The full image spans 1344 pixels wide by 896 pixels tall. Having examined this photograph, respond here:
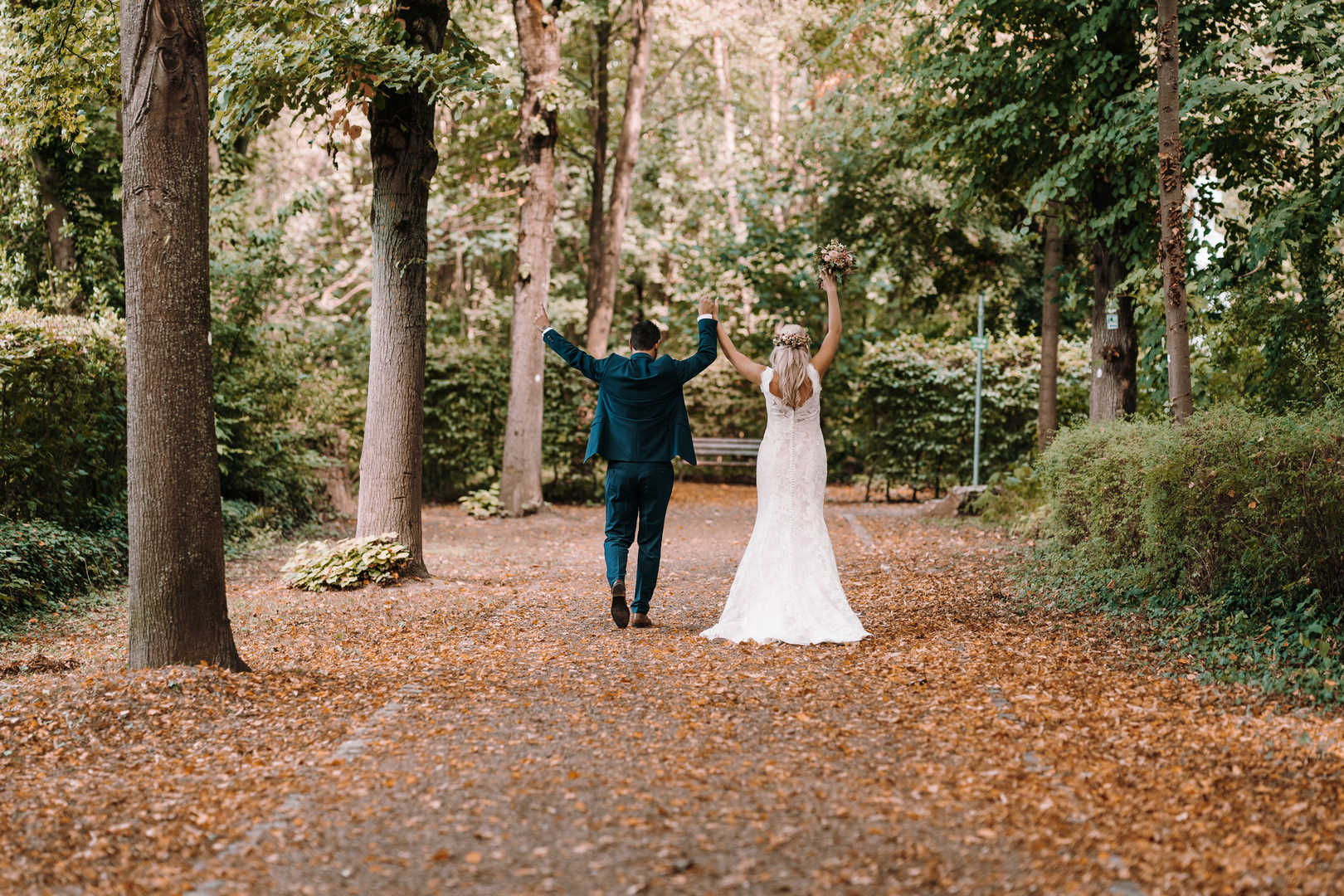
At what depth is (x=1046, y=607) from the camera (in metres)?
7.89

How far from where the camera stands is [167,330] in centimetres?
541

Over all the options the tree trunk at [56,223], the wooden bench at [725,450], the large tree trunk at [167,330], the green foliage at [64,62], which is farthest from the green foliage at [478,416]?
the large tree trunk at [167,330]

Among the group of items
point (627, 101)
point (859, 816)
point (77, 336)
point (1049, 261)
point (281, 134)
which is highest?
point (281, 134)

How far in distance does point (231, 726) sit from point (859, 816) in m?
3.03

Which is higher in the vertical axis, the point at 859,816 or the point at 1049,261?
the point at 1049,261

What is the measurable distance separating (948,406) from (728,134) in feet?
45.2

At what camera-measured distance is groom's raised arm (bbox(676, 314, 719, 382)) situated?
718cm

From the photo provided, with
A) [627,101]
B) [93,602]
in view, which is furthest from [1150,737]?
[627,101]

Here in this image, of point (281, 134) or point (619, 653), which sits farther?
point (281, 134)

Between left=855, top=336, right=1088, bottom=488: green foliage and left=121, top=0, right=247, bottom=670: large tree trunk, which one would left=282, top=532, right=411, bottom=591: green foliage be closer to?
left=121, top=0, right=247, bottom=670: large tree trunk

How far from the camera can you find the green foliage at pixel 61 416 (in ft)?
28.7

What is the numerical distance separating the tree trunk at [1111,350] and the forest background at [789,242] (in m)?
0.06

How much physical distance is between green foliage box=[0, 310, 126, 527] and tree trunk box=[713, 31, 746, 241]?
53.0 feet

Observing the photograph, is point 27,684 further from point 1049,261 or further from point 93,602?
point 1049,261
